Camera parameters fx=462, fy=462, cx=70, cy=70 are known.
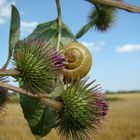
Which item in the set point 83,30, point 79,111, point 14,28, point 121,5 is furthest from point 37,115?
point 83,30


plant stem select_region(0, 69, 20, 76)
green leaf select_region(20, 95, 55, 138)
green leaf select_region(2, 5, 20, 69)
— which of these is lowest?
green leaf select_region(20, 95, 55, 138)

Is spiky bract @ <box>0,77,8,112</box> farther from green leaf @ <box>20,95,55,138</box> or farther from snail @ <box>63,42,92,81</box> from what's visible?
snail @ <box>63,42,92,81</box>

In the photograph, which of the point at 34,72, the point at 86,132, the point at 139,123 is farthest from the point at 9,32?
the point at 139,123

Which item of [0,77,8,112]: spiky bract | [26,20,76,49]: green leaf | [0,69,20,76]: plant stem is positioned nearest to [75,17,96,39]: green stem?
[26,20,76,49]: green leaf

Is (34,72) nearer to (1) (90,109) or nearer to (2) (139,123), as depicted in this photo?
(1) (90,109)

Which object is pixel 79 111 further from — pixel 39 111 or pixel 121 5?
pixel 121 5
